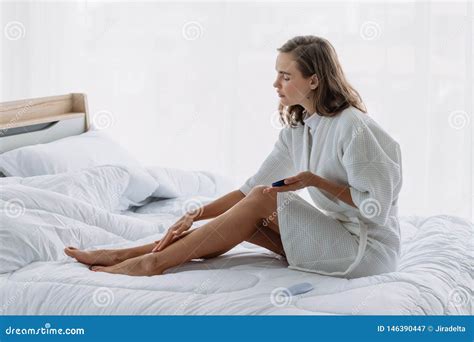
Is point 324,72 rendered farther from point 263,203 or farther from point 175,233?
point 175,233

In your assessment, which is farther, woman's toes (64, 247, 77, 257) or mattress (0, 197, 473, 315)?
woman's toes (64, 247, 77, 257)

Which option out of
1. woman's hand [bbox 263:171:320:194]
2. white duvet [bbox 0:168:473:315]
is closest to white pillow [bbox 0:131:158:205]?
white duvet [bbox 0:168:473:315]

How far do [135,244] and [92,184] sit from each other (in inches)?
15.4

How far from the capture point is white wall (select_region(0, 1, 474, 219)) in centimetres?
369

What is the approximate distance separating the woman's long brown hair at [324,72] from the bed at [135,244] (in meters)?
0.46

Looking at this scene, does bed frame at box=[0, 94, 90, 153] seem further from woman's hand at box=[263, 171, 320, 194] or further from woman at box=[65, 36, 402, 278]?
woman's hand at box=[263, 171, 320, 194]

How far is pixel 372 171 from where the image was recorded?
77.8 inches

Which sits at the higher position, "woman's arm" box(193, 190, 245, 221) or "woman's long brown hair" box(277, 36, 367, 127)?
"woman's long brown hair" box(277, 36, 367, 127)

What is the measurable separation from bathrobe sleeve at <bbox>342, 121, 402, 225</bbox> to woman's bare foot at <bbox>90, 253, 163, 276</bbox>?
546 mm

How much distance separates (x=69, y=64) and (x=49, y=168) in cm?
138

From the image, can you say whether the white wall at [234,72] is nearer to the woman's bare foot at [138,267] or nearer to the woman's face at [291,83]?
the woman's face at [291,83]

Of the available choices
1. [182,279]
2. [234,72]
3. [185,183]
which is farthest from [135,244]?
[234,72]

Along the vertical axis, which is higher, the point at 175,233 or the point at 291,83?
the point at 291,83

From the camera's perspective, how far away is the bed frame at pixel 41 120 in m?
2.91
